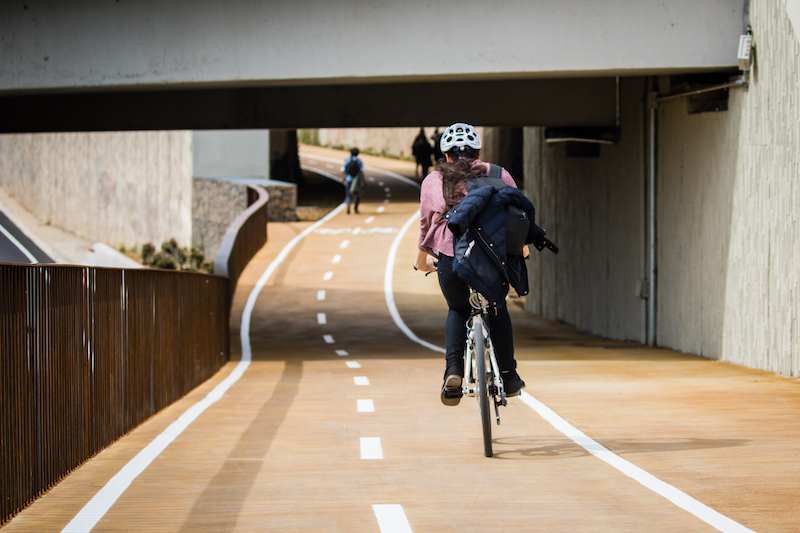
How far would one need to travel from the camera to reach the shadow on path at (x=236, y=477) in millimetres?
5035

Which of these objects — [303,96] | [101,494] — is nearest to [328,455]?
[101,494]

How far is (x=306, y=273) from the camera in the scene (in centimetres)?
2905

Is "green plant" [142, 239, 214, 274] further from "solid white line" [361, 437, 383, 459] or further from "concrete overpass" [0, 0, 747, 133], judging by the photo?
"solid white line" [361, 437, 383, 459]

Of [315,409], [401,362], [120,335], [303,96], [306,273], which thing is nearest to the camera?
[120,335]

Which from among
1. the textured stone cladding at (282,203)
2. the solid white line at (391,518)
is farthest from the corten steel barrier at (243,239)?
the solid white line at (391,518)

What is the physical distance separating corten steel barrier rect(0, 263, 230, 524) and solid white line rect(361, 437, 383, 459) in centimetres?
187

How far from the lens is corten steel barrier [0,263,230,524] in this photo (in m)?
5.24

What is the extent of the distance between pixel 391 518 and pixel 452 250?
203 cm

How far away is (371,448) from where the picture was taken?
7020 mm

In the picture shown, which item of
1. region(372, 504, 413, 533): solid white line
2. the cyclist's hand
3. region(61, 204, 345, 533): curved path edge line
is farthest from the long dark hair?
region(61, 204, 345, 533): curved path edge line

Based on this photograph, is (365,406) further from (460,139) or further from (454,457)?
(460,139)

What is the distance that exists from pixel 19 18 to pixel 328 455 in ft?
32.1

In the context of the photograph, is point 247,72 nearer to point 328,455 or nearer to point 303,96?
point 303,96

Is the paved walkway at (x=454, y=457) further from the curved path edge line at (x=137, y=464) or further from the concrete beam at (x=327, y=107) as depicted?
the concrete beam at (x=327, y=107)
